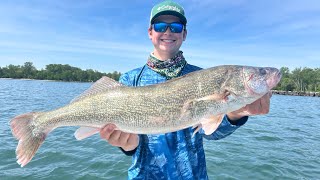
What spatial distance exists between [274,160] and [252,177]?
2.28 metres

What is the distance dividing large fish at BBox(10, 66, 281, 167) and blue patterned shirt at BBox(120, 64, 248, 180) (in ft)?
1.37

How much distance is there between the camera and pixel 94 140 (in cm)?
1362

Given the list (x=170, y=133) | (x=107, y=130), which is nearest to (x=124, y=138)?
(x=107, y=130)

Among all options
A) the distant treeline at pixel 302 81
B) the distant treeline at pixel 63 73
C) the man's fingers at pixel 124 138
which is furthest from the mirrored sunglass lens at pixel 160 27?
the distant treeline at pixel 63 73

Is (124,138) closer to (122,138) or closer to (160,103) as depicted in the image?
(122,138)

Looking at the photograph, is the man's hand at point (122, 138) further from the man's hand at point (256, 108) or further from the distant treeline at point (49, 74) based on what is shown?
the distant treeline at point (49, 74)

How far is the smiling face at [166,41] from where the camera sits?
442 centimetres

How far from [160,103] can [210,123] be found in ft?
2.08

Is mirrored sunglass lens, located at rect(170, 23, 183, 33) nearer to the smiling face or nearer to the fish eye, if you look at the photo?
the smiling face

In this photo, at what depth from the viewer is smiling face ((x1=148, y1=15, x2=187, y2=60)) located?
4.42 meters

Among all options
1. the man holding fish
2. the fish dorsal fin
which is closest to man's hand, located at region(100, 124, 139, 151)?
the man holding fish

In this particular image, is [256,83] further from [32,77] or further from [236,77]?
[32,77]

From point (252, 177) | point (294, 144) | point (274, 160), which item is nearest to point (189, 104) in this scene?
point (252, 177)

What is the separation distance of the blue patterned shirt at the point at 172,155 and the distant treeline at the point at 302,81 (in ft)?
435
